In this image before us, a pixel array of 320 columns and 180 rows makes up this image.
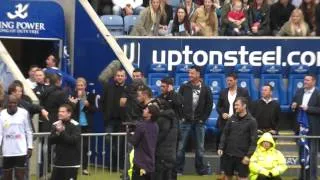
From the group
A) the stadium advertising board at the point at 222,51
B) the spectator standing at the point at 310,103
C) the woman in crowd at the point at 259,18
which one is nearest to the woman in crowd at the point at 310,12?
the stadium advertising board at the point at 222,51

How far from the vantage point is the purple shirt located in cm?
1638

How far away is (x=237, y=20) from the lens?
22.2 m

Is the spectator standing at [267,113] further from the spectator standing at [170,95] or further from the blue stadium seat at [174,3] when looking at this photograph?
the blue stadium seat at [174,3]

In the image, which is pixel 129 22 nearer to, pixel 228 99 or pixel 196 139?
pixel 196 139

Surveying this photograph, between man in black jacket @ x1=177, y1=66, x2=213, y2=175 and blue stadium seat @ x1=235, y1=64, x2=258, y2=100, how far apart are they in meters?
1.56

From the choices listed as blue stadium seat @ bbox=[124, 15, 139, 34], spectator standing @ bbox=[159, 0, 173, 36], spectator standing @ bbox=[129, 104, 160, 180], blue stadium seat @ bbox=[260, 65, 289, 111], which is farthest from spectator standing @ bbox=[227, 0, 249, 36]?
spectator standing @ bbox=[129, 104, 160, 180]

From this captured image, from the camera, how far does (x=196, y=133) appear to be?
19938mm

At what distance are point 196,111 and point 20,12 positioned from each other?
13.7 ft

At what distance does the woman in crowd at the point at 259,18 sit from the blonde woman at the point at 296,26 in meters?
0.33

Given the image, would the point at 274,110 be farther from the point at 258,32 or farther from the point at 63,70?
the point at 63,70

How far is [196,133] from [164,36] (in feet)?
8.77

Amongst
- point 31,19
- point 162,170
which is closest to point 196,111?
point 162,170

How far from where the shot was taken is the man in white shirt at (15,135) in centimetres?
1659

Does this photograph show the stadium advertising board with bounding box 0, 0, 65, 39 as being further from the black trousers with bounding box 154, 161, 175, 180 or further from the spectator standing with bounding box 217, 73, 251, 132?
the black trousers with bounding box 154, 161, 175, 180
